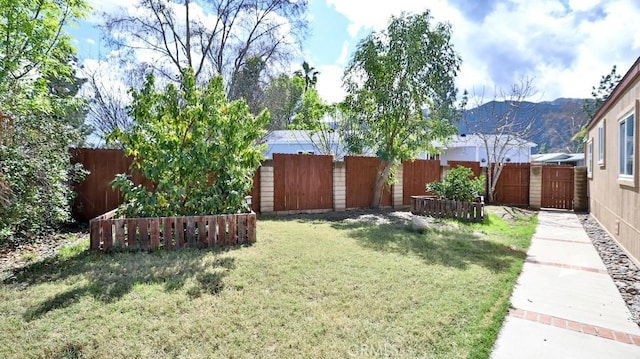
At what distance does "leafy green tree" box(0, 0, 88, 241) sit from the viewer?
4.93 meters

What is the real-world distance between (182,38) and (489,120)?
15.2 m

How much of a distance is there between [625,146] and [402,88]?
5.66 m

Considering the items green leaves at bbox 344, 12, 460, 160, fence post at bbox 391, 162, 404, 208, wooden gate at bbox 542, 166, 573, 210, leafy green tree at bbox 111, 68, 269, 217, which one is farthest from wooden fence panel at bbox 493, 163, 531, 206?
leafy green tree at bbox 111, 68, 269, 217

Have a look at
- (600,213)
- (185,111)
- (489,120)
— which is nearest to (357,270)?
(185,111)

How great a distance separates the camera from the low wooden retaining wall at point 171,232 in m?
4.89

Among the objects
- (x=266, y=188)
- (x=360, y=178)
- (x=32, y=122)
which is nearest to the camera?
(x=32, y=122)

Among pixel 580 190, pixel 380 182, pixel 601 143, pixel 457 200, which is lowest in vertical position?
pixel 457 200

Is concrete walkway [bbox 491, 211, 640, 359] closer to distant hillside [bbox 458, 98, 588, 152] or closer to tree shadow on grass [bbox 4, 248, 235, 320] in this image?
tree shadow on grass [bbox 4, 248, 235, 320]

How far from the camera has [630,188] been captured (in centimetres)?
532

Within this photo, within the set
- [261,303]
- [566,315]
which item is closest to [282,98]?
[261,303]

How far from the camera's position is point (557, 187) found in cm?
1280

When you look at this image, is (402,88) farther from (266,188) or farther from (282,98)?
(282,98)

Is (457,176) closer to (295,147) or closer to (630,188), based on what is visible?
(630,188)

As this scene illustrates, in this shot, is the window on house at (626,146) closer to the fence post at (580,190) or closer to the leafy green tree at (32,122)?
the fence post at (580,190)
